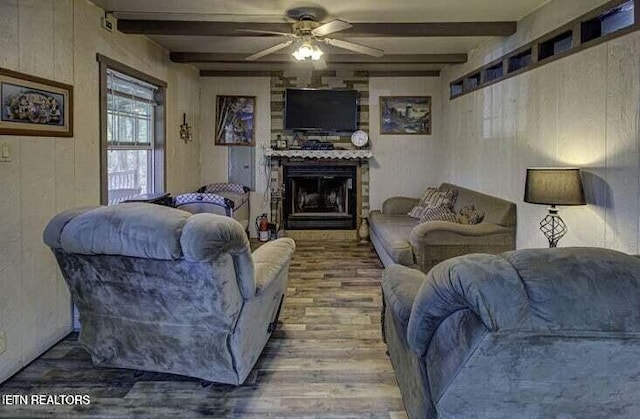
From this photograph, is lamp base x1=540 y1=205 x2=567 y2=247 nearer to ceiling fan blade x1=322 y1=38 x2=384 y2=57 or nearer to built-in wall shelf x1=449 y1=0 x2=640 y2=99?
built-in wall shelf x1=449 y1=0 x2=640 y2=99

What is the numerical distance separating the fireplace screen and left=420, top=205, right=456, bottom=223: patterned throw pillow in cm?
192

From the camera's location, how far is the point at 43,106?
10.8 ft

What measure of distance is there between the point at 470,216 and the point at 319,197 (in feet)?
10.6

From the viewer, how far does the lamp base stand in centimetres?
361

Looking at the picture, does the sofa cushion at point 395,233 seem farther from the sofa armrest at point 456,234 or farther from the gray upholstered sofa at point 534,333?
the gray upholstered sofa at point 534,333

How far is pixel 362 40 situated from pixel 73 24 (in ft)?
9.95

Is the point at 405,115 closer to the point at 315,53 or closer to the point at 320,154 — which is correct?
the point at 320,154

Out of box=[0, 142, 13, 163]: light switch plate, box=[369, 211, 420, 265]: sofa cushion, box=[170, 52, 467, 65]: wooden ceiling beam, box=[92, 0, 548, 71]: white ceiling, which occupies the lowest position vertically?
box=[369, 211, 420, 265]: sofa cushion

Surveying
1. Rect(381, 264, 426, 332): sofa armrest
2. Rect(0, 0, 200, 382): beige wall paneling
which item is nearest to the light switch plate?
Rect(0, 0, 200, 382): beige wall paneling

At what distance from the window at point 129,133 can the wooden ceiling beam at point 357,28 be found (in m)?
0.42

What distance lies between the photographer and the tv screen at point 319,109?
7543 millimetres

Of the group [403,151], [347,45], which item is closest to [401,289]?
[347,45]

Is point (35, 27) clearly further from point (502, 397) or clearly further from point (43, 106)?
point (502, 397)

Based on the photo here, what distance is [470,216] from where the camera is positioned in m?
5.21
